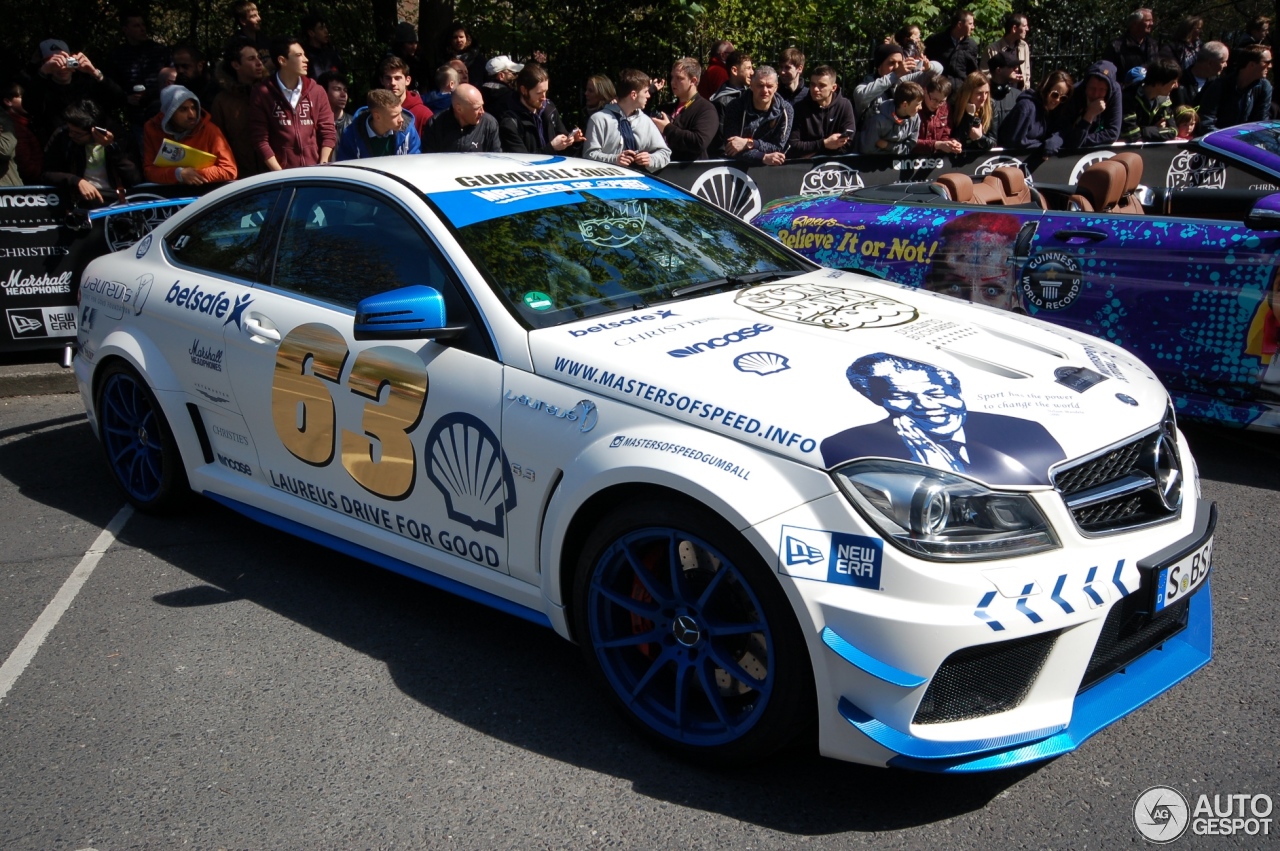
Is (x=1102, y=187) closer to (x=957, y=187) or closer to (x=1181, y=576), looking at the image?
(x=957, y=187)

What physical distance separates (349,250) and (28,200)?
187 inches

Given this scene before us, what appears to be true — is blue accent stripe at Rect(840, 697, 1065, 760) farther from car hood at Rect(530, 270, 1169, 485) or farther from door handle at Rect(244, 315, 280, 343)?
door handle at Rect(244, 315, 280, 343)

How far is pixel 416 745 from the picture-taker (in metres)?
3.39

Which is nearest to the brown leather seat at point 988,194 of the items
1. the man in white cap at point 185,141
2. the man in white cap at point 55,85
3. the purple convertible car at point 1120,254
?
the purple convertible car at point 1120,254

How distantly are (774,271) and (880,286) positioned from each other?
1.31 feet

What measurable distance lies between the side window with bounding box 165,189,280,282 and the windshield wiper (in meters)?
1.73

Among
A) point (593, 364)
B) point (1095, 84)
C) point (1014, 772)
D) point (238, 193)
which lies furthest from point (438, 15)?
point (1014, 772)

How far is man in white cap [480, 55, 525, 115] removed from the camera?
30.4ft

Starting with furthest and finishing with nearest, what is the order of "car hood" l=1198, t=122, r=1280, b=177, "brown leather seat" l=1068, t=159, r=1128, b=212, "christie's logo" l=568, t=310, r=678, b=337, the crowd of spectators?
1. the crowd of spectators
2. "brown leather seat" l=1068, t=159, r=1128, b=212
3. "car hood" l=1198, t=122, r=1280, b=177
4. "christie's logo" l=568, t=310, r=678, b=337

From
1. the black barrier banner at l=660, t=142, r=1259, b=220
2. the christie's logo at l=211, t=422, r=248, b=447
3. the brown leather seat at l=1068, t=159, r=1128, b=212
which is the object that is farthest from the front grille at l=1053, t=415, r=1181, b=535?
the black barrier banner at l=660, t=142, r=1259, b=220

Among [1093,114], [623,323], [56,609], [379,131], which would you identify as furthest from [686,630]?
[1093,114]

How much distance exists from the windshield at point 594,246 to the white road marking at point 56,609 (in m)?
2.14

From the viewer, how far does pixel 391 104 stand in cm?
796

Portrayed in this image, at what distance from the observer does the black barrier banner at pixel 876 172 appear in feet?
29.8
